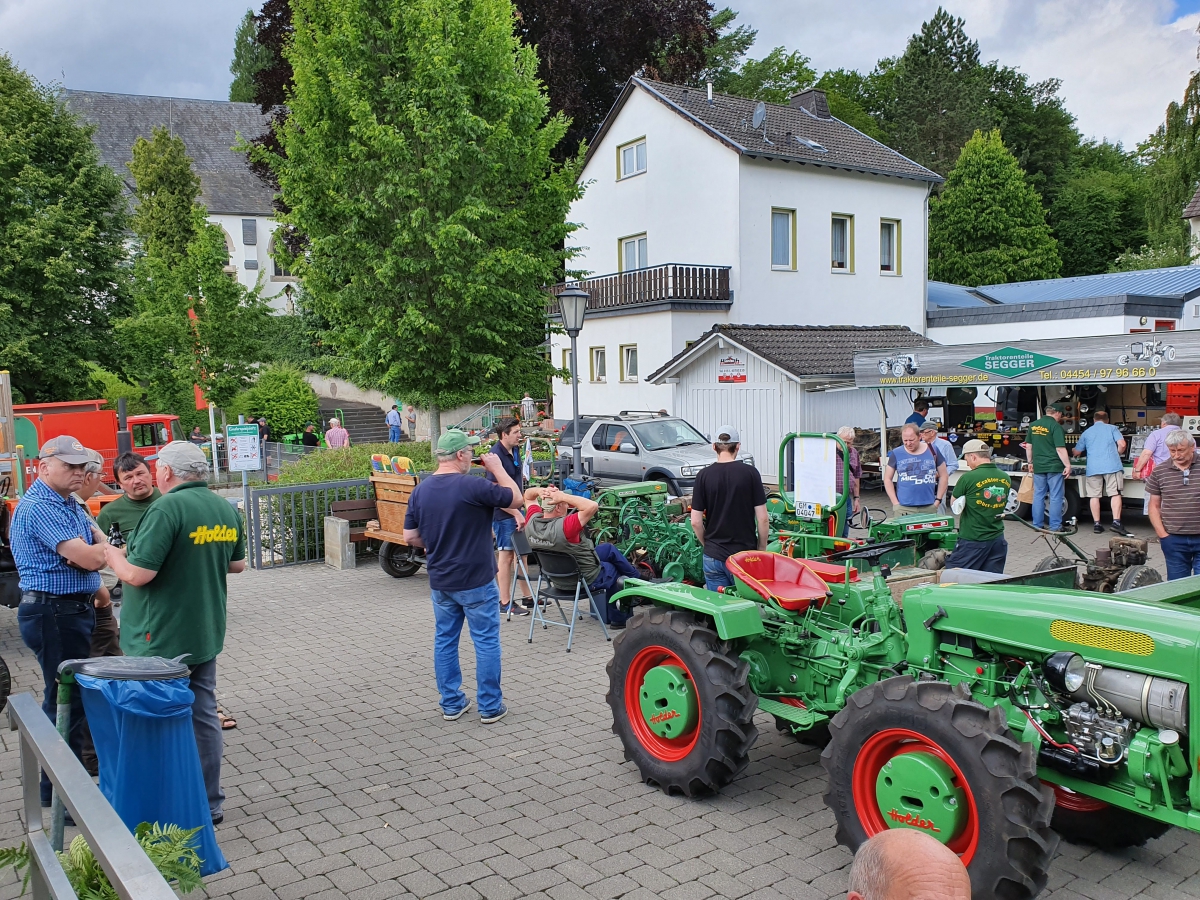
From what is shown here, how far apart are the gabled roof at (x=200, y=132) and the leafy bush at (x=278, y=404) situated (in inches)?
1057

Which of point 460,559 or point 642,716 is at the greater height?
point 460,559

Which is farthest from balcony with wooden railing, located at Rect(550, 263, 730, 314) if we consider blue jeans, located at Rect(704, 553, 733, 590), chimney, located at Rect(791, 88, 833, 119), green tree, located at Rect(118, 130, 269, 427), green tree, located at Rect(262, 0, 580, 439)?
blue jeans, located at Rect(704, 553, 733, 590)

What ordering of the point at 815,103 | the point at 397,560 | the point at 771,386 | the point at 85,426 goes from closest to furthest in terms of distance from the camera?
the point at 397,560 → the point at 771,386 → the point at 85,426 → the point at 815,103

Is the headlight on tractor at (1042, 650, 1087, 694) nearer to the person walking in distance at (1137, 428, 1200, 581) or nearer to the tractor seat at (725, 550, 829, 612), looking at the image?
the tractor seat at (725, 550, 829, 612)

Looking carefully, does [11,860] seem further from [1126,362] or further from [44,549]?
[1126,362]

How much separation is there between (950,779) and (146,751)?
3154 mm

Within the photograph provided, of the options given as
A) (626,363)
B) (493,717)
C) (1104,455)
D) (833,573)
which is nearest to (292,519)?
(493,717)

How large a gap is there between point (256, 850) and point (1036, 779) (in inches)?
139

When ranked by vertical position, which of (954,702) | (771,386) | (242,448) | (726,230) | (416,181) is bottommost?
(954,702)

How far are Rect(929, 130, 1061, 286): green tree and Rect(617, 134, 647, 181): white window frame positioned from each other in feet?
72.3

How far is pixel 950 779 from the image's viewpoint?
12.1 feet

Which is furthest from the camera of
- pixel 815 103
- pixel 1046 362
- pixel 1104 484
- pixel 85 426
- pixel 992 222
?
pixel 992 222

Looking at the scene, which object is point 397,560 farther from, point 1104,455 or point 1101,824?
point 1104,455

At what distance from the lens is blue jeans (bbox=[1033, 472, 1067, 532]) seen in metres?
13.3
